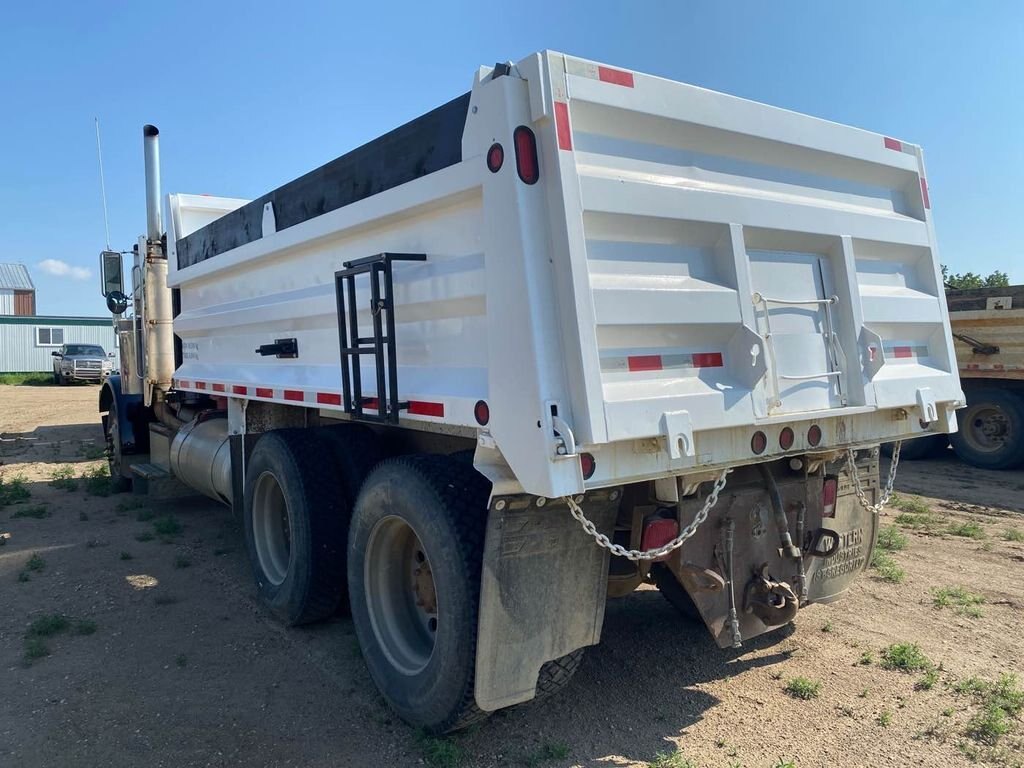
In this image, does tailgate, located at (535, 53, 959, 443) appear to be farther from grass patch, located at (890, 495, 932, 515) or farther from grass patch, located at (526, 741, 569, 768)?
grass patch, located at (890, 495, 932, 515)

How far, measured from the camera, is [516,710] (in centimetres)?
366

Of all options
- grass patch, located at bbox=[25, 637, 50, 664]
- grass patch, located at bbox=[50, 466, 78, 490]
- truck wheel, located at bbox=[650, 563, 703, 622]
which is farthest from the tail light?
grass patch, located at bbox=[50, 466, 78, 490]

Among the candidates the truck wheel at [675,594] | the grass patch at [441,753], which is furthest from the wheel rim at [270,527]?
the truck wheel at [675,594]

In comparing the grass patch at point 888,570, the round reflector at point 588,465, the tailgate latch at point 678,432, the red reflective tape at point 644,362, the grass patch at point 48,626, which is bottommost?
the grass patch at point 888,570

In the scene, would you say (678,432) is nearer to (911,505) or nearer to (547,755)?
(547,755)

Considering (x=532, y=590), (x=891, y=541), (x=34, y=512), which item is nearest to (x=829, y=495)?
(x=532, y=590)

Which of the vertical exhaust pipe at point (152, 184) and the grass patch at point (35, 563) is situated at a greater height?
the vertical exhaust pipe at point (152, 184)

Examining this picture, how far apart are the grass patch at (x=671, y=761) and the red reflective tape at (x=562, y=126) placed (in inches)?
97.8

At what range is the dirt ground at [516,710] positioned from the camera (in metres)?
3.35

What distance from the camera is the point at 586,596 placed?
3.29 meters

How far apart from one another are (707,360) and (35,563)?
5.81 meters

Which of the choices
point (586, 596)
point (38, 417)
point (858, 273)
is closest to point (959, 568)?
point (858, 273)

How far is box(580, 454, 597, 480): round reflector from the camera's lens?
2686 mm

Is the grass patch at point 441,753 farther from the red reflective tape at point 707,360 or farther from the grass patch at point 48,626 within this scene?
the grass patch at point 48,626
